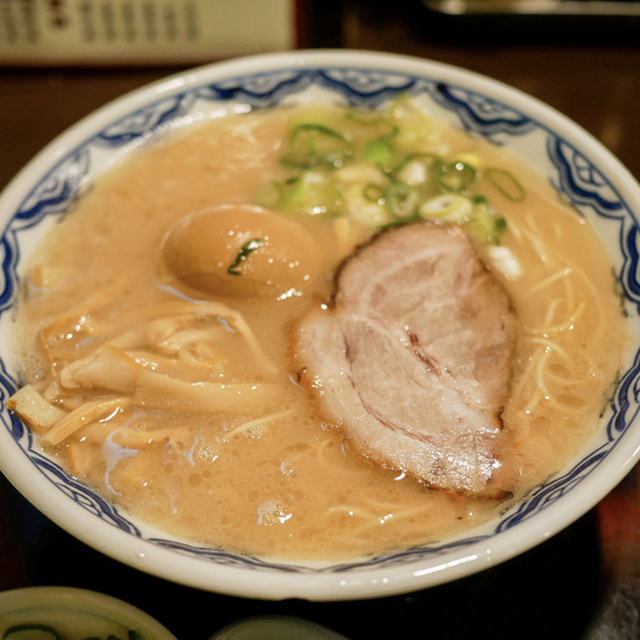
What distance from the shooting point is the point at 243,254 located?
2.03 m

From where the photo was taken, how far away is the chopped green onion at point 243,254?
79.0 inches

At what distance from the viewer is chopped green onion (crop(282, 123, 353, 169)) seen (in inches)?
97.8

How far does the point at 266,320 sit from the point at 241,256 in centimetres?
24

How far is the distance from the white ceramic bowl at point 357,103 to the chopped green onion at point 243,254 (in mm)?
738

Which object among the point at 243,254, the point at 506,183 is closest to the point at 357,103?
the point at 506,183

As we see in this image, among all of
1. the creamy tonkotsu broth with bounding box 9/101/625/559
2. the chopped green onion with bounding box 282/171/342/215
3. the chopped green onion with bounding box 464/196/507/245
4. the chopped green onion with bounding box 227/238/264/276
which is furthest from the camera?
the chopped green onion with bounding box 282/171/342/215

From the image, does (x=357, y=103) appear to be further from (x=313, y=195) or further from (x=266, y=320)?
(x=266, y=320)

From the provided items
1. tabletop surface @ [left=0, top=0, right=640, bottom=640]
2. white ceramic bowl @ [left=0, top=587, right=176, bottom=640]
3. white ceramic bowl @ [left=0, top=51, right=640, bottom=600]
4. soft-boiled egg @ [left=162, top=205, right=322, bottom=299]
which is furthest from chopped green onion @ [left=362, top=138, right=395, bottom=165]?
white ceramic bowl @ [left=0, top=587, right=176, bottom=640]

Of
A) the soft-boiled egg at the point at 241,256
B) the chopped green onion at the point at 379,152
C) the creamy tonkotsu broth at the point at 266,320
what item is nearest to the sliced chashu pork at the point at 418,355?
the creamy tonkotsu broth at the point at 266,320

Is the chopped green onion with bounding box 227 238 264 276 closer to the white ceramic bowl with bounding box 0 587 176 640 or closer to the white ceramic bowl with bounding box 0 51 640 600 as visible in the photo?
the white ceramic bowl with bounding box 0 51 640 600

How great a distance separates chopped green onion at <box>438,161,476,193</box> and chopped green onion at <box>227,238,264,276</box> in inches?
31.9

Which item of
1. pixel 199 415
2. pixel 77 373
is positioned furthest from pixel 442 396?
pixel 77 373

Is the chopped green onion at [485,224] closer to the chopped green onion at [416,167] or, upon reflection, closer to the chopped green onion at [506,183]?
the chopped green onion at [506,183]

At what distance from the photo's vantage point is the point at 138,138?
2.52 metres
